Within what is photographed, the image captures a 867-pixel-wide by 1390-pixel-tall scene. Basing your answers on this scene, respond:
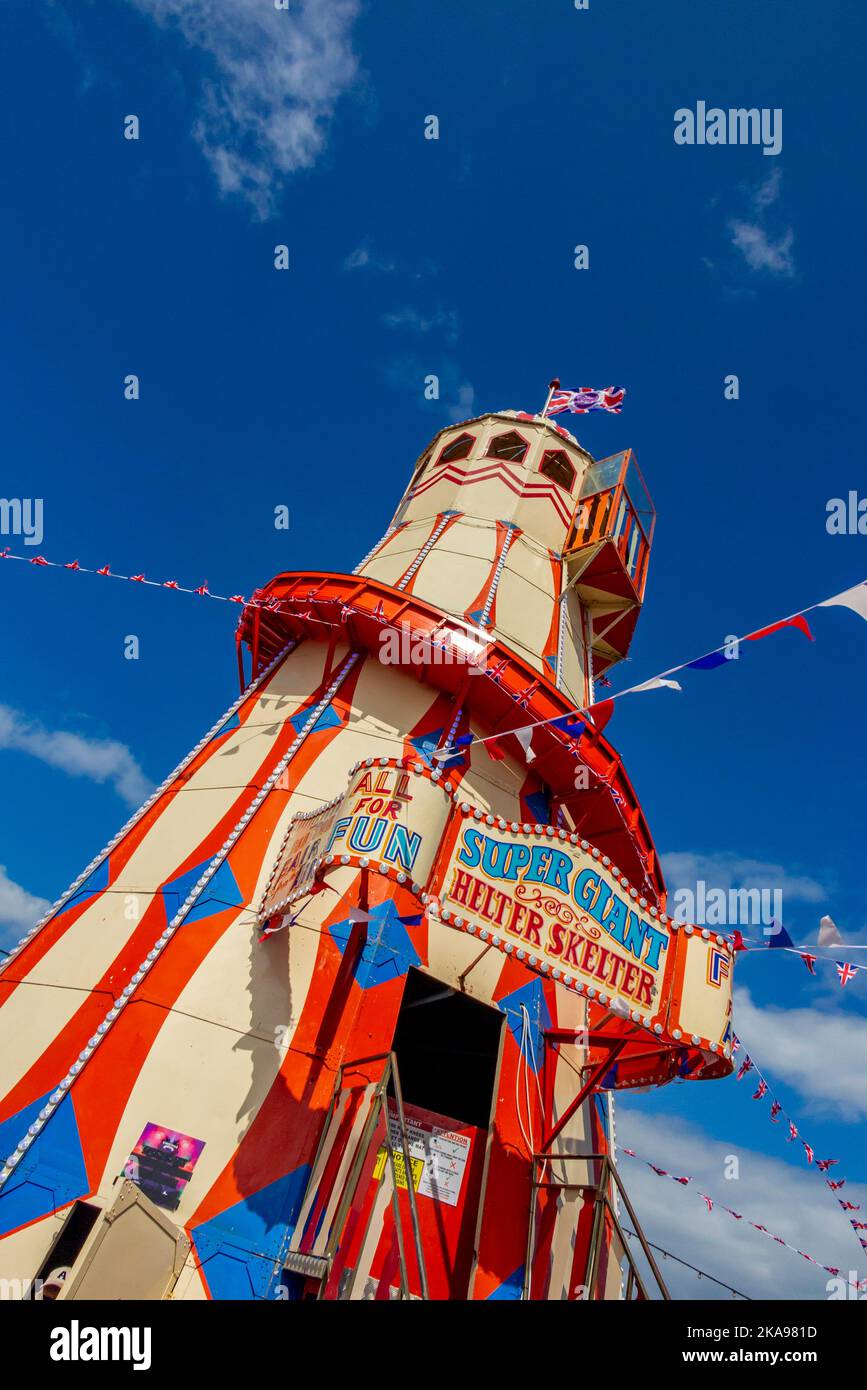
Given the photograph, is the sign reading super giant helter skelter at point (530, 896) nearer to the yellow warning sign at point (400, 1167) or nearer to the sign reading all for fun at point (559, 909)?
the sign reading all for fun at point (559, 909)

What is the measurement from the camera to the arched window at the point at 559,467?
1961 cm

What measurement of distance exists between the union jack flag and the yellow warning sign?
51.8ft

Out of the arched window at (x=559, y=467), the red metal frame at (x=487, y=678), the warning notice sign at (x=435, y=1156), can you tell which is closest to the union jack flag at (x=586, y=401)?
the arched window at (x=559, y=467)

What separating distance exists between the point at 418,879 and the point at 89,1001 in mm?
3673

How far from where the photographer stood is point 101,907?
1047cm

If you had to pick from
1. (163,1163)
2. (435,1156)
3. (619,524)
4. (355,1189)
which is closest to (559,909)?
(435,1156)

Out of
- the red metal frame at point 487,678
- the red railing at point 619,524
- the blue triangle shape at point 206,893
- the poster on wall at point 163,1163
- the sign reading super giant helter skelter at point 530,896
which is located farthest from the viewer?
the red railing at point 619,524

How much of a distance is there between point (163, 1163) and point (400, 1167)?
7.86ft

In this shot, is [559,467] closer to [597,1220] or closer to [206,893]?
[206,893]

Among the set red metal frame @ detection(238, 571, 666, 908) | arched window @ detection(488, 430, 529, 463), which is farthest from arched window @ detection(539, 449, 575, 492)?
red metal frame @ detection(238, 571, 666, 908)

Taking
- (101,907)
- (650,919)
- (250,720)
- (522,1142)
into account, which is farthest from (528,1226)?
(250,720)

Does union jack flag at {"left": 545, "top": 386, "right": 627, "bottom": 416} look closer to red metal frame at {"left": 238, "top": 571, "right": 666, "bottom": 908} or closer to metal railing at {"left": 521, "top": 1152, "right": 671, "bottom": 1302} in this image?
red metal frame at {"left": 238, "top": 571, "right": 666, "bottom": 908}
